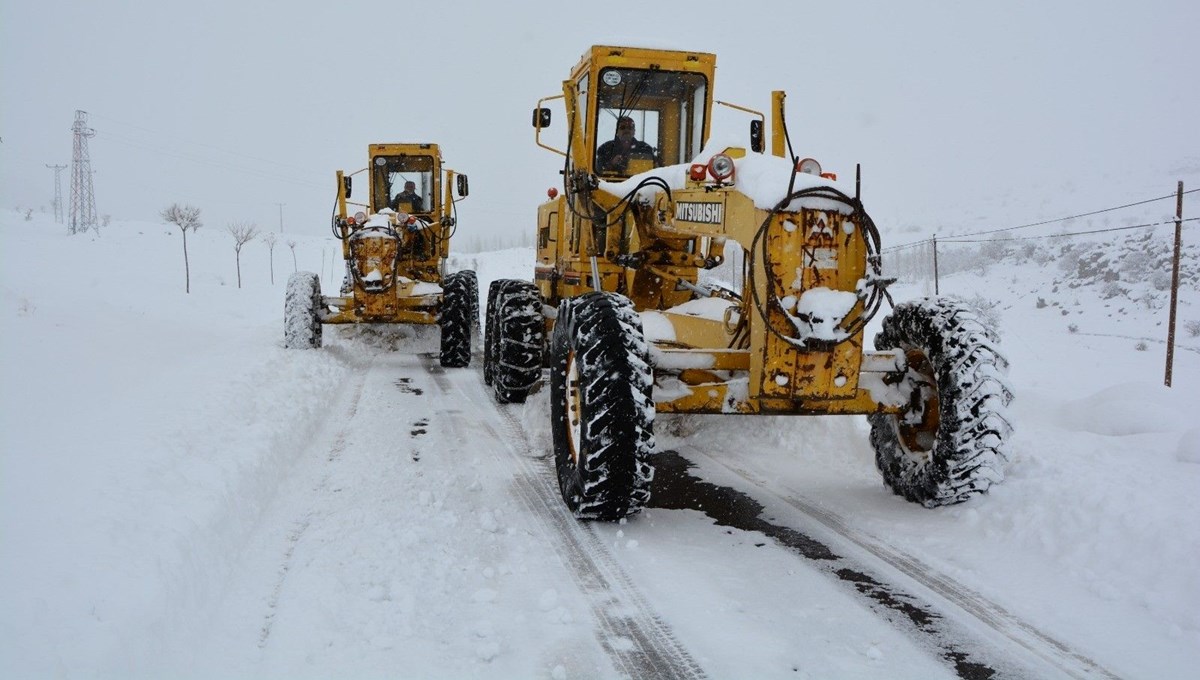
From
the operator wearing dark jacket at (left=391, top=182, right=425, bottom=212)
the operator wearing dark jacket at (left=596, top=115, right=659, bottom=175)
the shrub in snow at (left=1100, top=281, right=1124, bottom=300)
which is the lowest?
the shrub in snow at (left=1100, top=281, right=1124, bottom=300)

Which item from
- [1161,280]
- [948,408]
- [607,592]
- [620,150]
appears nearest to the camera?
[607,592]

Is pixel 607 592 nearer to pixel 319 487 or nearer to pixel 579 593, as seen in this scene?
pixel 579 593

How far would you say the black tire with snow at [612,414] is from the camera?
182 inches

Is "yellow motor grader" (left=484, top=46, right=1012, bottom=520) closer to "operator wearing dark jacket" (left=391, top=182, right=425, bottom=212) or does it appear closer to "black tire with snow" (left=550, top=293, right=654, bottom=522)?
"black tire with snow" (left=550, top=293, right=654, bottom=522)

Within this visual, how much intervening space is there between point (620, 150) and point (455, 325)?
4.76 m

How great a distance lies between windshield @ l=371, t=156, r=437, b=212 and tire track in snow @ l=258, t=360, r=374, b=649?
5445 millimetres

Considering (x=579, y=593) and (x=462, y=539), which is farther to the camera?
(x=462, y=539)

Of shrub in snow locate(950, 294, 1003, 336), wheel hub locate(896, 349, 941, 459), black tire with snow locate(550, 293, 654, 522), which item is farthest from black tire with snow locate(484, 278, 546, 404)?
shrub in snow locate(950, 294, 1003, 336)

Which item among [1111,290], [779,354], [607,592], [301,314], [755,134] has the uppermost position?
[755,134]

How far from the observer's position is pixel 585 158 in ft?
25.4

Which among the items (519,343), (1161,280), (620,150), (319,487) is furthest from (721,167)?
(1161,280)

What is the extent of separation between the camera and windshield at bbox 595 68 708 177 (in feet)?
25.2

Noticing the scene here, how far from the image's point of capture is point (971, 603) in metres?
3.91

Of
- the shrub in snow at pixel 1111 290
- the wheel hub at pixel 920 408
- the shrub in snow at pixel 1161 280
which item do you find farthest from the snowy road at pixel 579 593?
the shrub in snow at pixel 1111 290
